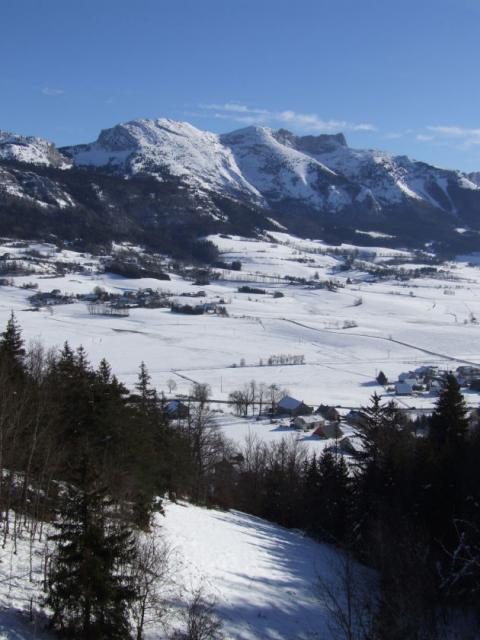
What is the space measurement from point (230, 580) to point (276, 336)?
302ft

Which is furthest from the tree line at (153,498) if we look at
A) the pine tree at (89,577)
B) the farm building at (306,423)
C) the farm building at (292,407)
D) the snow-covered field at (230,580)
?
the farm building at (292,407)

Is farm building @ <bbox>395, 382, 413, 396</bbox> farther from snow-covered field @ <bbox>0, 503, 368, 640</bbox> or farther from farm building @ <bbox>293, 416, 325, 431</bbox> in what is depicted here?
snow-covered field @ <bbox>0, 503, 368, 640</bbox>

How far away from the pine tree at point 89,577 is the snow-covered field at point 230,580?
2.89 feet

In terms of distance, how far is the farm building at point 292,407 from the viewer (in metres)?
64.5

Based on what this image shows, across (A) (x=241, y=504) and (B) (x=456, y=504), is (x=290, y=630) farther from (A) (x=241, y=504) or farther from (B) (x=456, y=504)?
(A) (x=241, y=504)

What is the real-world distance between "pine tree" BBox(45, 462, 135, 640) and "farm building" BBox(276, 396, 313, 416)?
54.9m

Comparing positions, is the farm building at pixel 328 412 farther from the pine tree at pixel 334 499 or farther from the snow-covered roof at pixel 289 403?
the pine tree at pixel 334 499

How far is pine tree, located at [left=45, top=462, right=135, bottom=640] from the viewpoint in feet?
32.1

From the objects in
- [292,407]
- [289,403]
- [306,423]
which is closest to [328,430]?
[306,423]

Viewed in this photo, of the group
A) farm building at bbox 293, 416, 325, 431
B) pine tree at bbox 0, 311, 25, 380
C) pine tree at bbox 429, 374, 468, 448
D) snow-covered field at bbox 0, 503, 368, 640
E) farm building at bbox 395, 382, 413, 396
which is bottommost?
farm building at bbox 293, 416, 325, 431

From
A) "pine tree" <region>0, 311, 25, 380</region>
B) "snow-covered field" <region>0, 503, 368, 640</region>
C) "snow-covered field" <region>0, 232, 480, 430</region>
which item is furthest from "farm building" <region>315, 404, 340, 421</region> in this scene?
"pine tree" <region>0, 311, 25, 380</region>

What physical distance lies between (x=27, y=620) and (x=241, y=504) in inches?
1035

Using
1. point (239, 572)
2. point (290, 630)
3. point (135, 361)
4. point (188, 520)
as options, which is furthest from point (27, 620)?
point (135, 361)

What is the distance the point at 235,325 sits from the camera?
11625 centimetres
